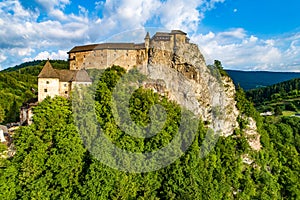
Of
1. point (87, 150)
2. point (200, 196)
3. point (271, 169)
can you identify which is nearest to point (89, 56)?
point (87, 150)

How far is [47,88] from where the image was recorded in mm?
30984

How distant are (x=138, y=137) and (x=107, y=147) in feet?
13.9

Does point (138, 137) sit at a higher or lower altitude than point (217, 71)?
lower

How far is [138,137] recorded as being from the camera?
103 feet

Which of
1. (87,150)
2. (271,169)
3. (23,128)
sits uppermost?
(23,128)

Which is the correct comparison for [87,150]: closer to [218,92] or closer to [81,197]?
[81,197]

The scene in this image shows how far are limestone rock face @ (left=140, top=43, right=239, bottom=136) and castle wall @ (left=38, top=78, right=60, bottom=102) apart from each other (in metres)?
13.8

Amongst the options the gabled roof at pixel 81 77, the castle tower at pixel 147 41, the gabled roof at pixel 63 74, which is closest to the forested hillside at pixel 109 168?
the gabled roof at pixel 81 77

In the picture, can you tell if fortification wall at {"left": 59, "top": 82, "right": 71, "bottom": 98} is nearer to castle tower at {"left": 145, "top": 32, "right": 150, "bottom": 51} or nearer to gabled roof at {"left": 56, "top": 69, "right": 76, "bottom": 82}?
gabled roof at {"left": 56, "top": 69, "right": 76, "bottom": 82}

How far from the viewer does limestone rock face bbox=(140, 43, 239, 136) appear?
40.2 m

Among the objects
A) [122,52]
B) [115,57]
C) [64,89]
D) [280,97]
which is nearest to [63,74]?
[64,89]

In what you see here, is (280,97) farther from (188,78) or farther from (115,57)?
(115,57)

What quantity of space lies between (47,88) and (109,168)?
39.4 feet

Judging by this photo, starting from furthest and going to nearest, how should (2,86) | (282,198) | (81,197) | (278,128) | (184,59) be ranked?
(2,86) < (278,128) < (282,198) < (184,59) < (81,197)
